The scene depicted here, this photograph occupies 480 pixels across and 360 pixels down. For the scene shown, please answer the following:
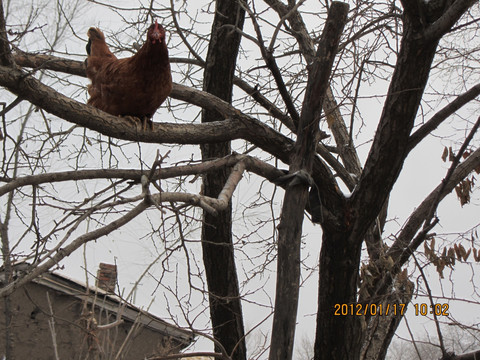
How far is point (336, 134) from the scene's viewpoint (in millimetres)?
5969

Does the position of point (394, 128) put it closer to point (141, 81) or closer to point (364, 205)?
point (364, 205)

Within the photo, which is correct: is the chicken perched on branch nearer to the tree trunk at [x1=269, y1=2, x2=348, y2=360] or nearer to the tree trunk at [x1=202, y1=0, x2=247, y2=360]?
the tree trunk at [x1=269, y1=2, x2=348, y2=360]

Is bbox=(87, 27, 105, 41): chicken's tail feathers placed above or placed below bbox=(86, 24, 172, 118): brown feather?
above

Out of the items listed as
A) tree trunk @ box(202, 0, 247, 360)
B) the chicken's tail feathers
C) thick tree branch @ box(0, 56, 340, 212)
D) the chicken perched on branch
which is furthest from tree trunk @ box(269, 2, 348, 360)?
the chicken's tail feathers

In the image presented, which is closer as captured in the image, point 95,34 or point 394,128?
point 394,128

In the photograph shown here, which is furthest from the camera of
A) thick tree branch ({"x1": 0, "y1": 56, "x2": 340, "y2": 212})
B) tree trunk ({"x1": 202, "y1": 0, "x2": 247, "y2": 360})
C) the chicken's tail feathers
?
tree trunk ({"x1": 202, "y1": 0, "x2": 247, "y2": 360})

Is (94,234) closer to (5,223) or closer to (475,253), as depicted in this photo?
(475,253)

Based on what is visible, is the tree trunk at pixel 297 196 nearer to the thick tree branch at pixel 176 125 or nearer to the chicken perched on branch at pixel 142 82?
the thick tree branch at pixel 176 125

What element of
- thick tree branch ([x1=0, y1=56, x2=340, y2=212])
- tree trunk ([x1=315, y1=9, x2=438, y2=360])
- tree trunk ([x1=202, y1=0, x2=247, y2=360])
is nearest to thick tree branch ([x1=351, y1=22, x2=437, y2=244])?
tree trunk ([x1=315, y1=9, x2=438, y2=360])
